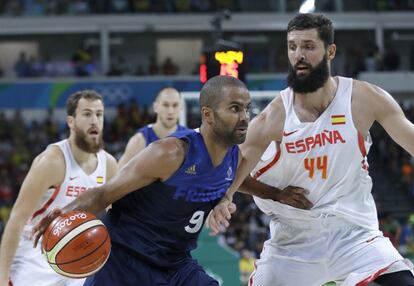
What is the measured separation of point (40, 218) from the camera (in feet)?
19.4

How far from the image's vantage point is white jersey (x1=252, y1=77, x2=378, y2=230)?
4918 millimetres

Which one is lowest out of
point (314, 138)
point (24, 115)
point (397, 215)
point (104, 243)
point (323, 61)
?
point (397, 215)

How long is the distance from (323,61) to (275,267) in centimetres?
137

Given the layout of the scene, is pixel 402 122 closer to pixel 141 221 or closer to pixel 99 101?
pixel 141 221

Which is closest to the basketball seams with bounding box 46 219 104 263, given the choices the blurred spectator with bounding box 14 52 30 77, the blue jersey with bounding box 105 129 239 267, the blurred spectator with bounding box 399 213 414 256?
the blue jersey with bounding box 105 129 239 267

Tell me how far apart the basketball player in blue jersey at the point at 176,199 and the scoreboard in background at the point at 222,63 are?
639 centimetres

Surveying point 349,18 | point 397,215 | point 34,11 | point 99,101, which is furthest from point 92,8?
point 99,101

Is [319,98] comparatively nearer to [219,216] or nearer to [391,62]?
[219,216]

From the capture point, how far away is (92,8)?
2583 cm

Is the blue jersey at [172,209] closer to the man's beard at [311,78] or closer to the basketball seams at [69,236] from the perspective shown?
the basketball seams at [69,236]

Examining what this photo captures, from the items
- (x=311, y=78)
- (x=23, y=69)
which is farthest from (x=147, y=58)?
(x=311, y=78)

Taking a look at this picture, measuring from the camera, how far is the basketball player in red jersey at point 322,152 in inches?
193

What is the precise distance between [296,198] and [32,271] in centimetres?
218

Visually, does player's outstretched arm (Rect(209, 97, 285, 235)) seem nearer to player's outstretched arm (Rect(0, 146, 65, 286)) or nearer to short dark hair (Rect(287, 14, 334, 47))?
short dark hair (Rect(287, 14, 334, 47))
